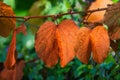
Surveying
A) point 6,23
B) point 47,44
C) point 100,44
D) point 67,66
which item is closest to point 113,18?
point 100,44

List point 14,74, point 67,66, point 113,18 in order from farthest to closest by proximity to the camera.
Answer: point 67,66 → point 14,74 → point 113,18

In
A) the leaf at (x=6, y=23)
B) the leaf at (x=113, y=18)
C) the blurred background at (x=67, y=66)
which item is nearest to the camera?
the leaf at (x=113, y=18)

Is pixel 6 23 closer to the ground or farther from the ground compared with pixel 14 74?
farther from the ground

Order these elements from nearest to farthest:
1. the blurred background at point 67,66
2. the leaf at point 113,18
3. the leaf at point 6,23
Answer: the leaf at point 113,18, the leaf at point 6,23, the blurred background at point 67,66

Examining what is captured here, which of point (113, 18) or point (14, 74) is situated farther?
point (14, 74)

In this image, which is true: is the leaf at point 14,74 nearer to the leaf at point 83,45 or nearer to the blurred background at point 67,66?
the blurred background at point 67,66

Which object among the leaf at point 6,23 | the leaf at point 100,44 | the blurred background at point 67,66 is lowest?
the blurred background at point 67,66

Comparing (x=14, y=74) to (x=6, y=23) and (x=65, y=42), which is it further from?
(x=65, y=42)

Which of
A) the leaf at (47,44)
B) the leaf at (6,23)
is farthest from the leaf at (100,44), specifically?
the leaf at (6,23)
